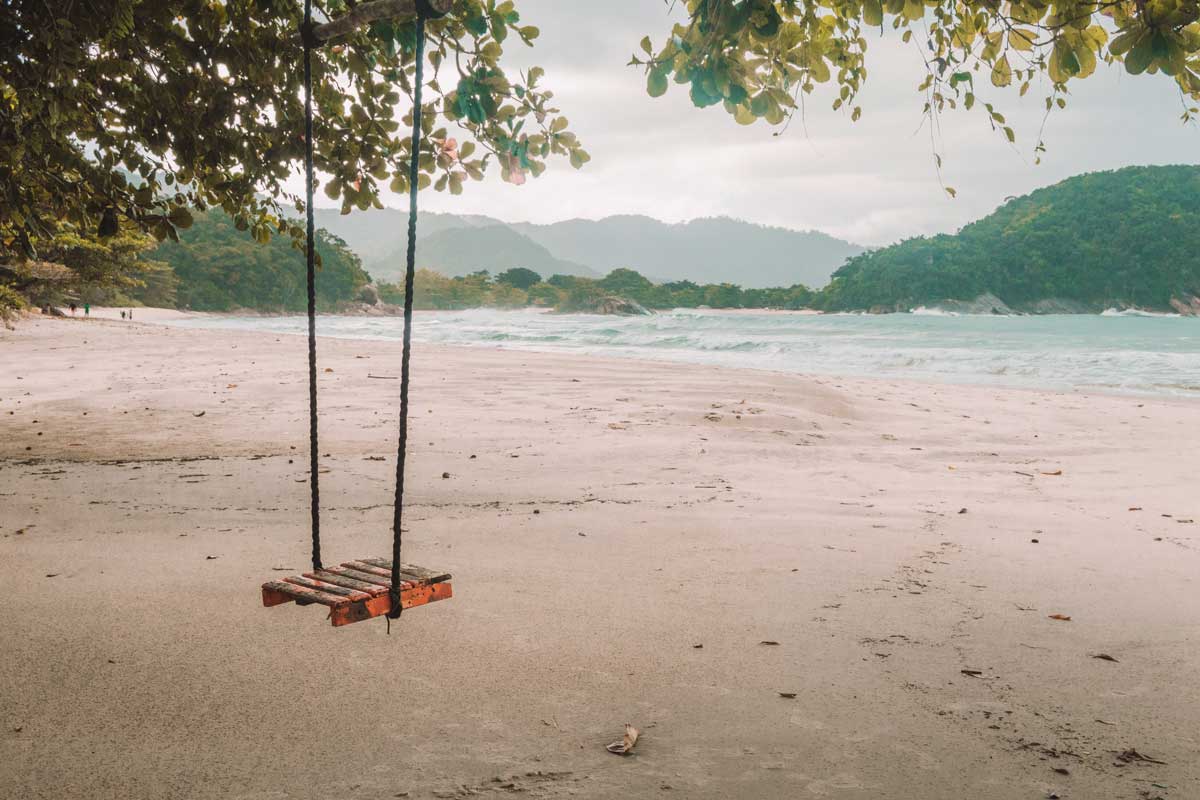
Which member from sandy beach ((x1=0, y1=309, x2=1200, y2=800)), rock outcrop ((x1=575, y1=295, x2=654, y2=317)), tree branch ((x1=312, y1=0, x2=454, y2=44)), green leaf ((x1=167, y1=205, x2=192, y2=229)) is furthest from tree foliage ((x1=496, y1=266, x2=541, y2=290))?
tree branch ((x1=312, y1=0, x2=454, y2=44))

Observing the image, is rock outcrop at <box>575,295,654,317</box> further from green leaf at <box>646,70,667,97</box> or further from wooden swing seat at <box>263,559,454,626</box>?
wooden swing seat at <box>263,559,454,626</box>

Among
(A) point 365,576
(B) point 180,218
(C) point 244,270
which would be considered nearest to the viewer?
(A) point 365,576

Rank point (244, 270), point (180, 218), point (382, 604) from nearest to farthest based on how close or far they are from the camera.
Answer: point (382, 604) < point (180, 218) < point (244, 270)

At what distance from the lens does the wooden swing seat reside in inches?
98.9

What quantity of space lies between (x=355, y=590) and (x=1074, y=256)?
388 feet

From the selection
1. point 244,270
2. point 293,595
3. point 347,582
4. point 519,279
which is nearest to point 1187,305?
→ point 519,279

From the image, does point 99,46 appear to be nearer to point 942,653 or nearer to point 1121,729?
point 942,653

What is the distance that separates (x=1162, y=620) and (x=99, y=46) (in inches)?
246

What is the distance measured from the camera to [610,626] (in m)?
3.16

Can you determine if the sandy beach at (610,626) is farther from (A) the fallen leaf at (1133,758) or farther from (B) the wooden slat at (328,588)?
(B) the wooden slat at (328,588)

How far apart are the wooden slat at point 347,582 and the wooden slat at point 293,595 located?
0.10m

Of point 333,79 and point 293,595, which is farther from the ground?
point 333,79

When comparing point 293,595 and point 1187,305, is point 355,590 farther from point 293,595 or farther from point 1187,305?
point 1187,305

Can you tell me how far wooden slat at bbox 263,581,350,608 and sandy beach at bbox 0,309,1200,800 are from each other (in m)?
0.25
